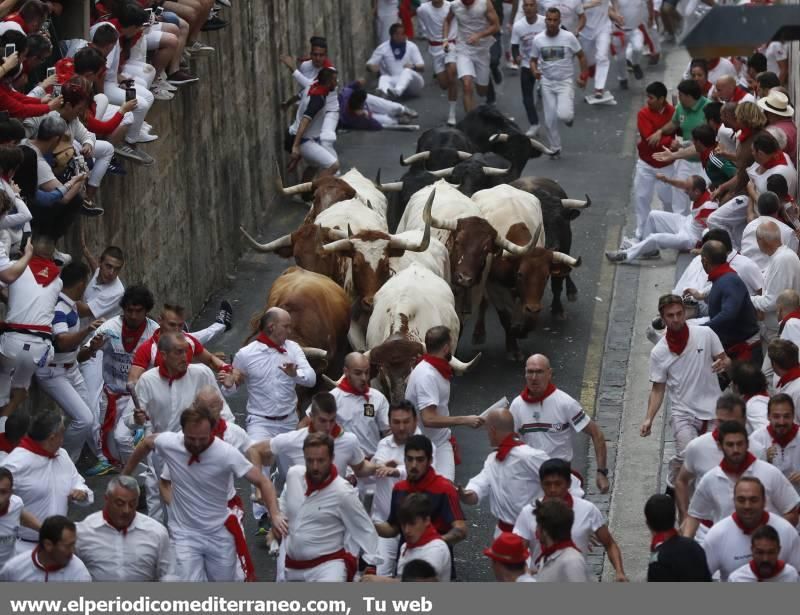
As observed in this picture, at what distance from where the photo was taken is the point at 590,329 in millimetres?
19938

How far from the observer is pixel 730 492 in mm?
12102

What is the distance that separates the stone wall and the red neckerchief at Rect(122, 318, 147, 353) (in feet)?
5.44

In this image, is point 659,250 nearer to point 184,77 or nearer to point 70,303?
point 184,77

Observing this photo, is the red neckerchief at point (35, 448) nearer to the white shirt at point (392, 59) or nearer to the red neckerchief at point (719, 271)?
the red neckerchief at point (719, 271)

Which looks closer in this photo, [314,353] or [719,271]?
[719,271]

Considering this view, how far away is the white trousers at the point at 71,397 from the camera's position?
1479 cm

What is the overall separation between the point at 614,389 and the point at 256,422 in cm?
480

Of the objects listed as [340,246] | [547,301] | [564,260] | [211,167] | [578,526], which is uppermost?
[578,526]

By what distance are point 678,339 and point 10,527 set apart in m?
5.15

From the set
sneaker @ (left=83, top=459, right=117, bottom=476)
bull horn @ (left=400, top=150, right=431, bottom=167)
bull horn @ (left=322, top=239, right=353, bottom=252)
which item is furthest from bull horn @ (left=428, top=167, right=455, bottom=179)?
sneaker @ (left=83, top=459, right=117, bottom=476)

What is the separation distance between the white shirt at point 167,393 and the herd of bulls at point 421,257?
2077 mm

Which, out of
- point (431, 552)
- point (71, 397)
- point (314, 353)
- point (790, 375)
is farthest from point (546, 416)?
point (71, 397)

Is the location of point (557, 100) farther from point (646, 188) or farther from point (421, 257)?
point (421, 257)

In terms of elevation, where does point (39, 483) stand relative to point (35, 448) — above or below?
below
